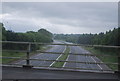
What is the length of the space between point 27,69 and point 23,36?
638cm

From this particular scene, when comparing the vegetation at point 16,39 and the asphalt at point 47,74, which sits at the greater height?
the vegetation at point 16,39

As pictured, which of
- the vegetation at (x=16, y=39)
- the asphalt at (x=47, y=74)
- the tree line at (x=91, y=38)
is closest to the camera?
the asphalt at (x=47, y=74)

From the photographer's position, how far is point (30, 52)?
7508mm

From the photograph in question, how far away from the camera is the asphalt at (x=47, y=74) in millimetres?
6148

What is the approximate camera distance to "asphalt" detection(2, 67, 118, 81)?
20.2ft

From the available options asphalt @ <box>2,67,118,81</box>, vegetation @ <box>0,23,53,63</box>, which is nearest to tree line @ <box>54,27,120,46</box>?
vegetation @ <box>0,23,53,63</box>

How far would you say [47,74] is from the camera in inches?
258

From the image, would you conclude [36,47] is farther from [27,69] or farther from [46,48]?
[27,69]

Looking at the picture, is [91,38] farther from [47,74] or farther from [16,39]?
[47,74]

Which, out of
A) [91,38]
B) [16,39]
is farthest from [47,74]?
[91,38]

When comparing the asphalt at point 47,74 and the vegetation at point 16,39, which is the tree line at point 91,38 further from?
the asphalt at point 47,74

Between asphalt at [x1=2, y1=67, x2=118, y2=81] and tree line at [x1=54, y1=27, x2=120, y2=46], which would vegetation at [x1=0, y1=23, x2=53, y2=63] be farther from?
tree line at [x1=54, y1=27, x2=120, y2=46]

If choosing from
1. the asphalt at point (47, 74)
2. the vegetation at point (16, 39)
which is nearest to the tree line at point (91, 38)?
the vegetation at point (16, 39)

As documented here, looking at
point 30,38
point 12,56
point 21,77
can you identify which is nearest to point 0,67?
point 12,56
